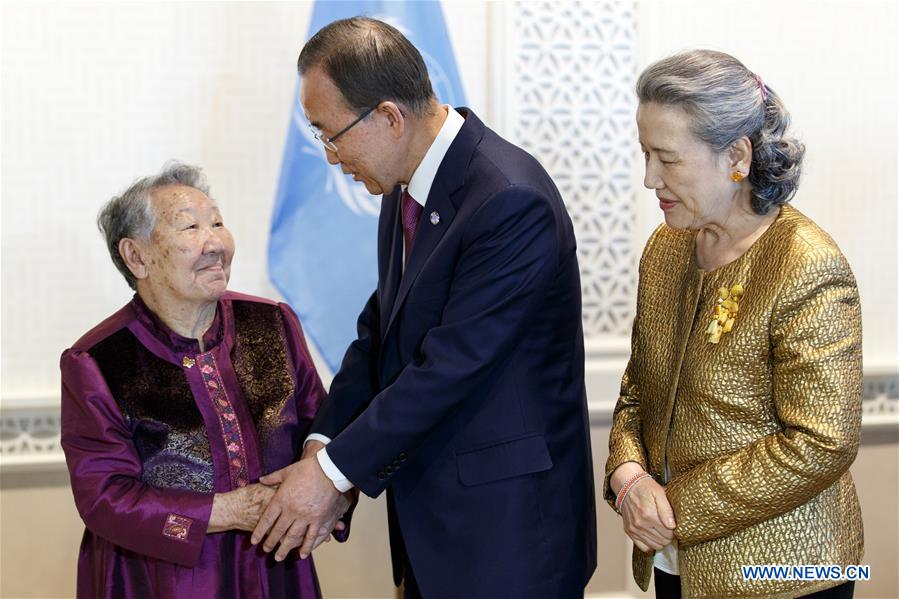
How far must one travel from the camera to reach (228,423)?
2.19 meters

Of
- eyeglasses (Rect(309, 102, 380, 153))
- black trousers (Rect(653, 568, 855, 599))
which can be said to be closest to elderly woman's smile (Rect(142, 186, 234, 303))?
eyeglasses (Rect(309, 102, 380, 153))

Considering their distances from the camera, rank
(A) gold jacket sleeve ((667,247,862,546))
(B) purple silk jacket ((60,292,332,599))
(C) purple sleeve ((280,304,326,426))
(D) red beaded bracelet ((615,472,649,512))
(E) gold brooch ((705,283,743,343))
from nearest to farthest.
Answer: (A) gold jacket sleeve ((667,247,862,546)), (E) gold brooch ((705,283,743,343)), (D) red beaded bracelet ((615,472,649,512)), (B) purple silk jacket ((60,292,332,599)), (C) purple sleeve ((280,304,326,426))

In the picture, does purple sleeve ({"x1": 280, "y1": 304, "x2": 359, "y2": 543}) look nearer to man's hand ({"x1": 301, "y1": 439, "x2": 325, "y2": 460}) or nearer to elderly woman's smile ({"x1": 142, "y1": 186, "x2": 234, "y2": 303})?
man's hand ({"x1": 301, "y1": 439, "x2": 325, "y2": 460})

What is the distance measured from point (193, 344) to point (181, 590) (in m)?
0.55

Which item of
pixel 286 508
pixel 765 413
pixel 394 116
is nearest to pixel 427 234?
pixel 394 116

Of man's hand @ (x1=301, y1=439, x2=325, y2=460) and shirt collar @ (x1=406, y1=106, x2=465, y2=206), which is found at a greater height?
shirt collar @ (x1=406, y1=106, x2=465, y2=206)

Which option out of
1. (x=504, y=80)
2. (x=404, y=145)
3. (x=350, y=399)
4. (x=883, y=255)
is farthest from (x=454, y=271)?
(x=883, y=255)

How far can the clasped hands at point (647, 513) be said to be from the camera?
73.7 inches

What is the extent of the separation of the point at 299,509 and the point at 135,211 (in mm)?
771

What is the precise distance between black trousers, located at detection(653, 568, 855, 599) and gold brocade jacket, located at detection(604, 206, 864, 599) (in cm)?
4

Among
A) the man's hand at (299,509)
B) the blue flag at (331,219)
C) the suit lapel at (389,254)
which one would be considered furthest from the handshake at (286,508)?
the blue flag at (331,219)

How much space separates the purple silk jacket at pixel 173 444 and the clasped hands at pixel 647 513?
72 centimetres

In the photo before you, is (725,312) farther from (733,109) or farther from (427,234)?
(427,234)

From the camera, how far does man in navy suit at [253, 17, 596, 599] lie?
192cm
